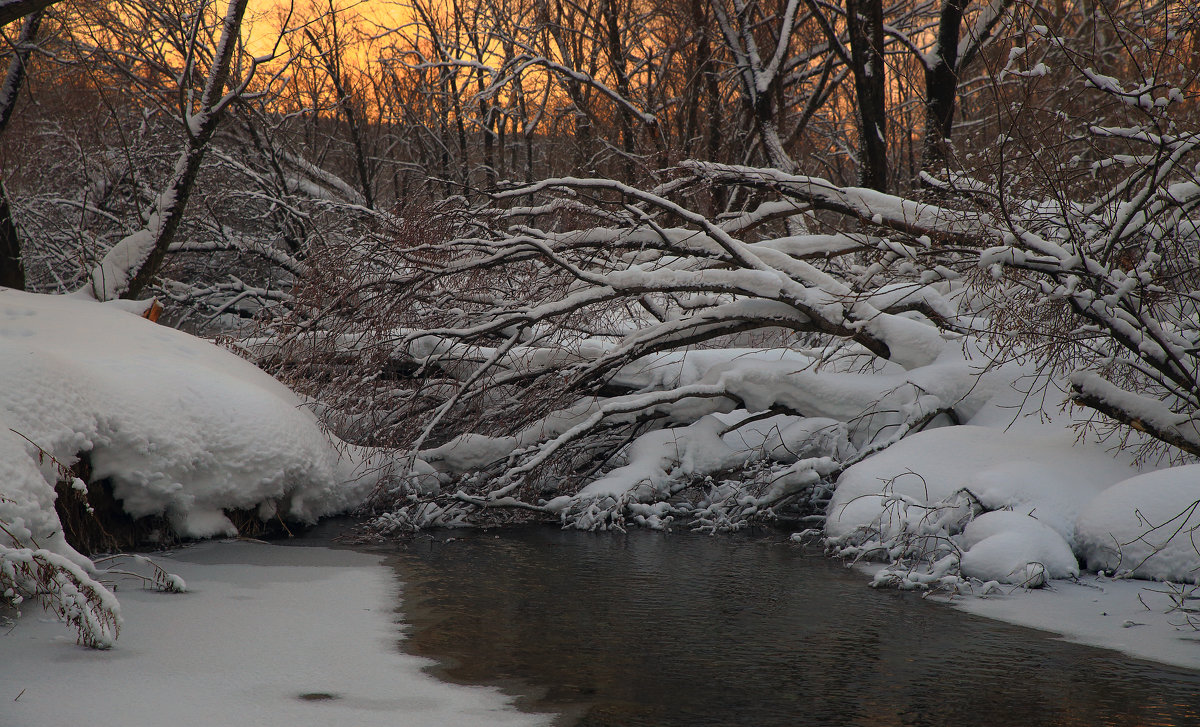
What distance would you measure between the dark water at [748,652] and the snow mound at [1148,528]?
4.13ft

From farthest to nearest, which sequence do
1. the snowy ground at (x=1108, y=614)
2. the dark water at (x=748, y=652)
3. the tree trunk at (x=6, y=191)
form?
1. the tree trunk at (x=6, y=191)
2. the snowy ground at (x=1108, y=614)
3. the dark water at (x=748, y=652)

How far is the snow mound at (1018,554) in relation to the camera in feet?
18.6

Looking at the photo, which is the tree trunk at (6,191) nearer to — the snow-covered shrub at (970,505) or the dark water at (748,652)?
the dark water at (748,652)

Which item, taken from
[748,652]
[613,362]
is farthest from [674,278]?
[748,652]

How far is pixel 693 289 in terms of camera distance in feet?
24.5

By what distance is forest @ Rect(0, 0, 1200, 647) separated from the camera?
5.96 metres

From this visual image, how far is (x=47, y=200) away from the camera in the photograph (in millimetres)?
12234

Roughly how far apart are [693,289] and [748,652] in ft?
11.7

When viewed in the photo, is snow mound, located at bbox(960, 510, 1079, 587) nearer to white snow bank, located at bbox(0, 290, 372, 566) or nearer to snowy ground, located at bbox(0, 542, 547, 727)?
snowy ground, located at bbox(0, 542, 547, 727)

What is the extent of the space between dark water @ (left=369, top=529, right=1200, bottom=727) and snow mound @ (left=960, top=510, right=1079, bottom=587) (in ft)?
1.82

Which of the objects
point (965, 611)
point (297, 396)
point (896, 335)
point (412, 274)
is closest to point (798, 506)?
point (896, 335)

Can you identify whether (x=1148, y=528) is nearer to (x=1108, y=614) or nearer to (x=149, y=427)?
(x=1108, y=614)

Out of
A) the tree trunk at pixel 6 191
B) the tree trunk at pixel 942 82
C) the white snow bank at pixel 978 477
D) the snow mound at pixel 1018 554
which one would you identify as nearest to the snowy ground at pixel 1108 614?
the snow mound at pixel 1018 554

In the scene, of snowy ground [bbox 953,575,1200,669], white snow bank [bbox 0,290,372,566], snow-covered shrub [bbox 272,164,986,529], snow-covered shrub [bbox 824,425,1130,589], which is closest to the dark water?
snowy ground [bbox 953,575,1200,669]
